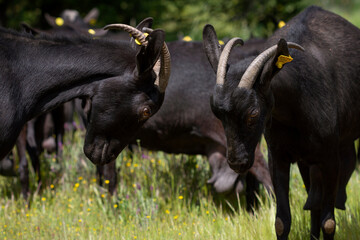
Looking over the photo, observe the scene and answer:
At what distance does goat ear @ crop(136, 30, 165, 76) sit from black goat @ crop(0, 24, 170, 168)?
0.04 ft

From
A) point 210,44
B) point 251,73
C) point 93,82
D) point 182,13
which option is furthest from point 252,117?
point 182,13

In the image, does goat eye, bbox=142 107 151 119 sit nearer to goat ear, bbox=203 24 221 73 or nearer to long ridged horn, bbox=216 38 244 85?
goat ear, bbox=203 24 221 73

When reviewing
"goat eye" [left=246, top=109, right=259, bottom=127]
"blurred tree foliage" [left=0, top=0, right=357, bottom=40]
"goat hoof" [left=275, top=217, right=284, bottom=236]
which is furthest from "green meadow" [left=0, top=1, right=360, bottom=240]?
"blurred tree foliage" [left=0, top=0, right=357, bottom=40]

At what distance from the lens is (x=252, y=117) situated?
11.8 feet

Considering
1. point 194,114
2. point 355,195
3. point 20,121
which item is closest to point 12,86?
point 20,121

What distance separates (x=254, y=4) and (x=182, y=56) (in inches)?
217

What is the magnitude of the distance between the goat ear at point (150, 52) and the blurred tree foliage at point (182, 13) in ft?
21.2

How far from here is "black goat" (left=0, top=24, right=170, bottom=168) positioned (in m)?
4.25

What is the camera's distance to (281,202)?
4.27 metres

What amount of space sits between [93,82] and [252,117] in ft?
4.72

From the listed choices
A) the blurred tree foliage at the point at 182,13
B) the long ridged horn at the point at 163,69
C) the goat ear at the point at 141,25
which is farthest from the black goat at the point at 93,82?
the blurred tree foliage at the point at 182,13

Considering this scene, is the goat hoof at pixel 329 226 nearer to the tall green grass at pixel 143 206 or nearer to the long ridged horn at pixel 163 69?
the tall green grass at pixel 143 206

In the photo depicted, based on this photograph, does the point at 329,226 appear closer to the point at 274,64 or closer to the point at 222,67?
the point at 274,64

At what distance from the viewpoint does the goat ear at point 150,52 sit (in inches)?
157
